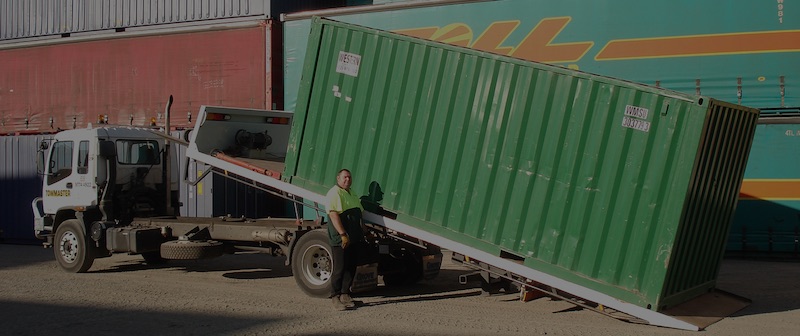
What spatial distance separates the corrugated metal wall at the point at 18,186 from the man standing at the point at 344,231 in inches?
461

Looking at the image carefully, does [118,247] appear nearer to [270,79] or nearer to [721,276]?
[270,79]

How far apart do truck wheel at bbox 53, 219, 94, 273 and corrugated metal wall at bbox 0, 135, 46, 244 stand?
6236mm

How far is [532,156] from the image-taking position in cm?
861

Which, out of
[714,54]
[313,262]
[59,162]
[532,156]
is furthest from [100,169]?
[714,54]

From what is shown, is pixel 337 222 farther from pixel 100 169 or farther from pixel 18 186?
pixel 18 186

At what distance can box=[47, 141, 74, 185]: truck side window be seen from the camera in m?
12.7

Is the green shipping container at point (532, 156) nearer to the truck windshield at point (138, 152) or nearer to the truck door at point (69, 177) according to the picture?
the truck windshield at point (138, 152)

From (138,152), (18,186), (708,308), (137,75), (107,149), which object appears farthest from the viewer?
(137,75)

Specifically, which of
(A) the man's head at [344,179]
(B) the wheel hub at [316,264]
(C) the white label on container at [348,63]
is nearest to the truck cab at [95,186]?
(B) the wheel hub at [316,264]

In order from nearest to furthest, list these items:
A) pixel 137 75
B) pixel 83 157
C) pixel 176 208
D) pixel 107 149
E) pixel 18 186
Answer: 1. pixel 107 149
2. pixel 83 157
3. pixel 176 208
4. pixel 18 186
5. pixel 137 75

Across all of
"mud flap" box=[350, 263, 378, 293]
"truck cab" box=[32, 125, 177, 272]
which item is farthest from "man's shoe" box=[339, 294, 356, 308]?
"truck cab" box=[32, 125, 177, 272]

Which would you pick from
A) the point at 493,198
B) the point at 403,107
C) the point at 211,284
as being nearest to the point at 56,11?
the point at 211,284

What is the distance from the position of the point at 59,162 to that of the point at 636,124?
31.4 ft

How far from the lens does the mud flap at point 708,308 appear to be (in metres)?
8.38
